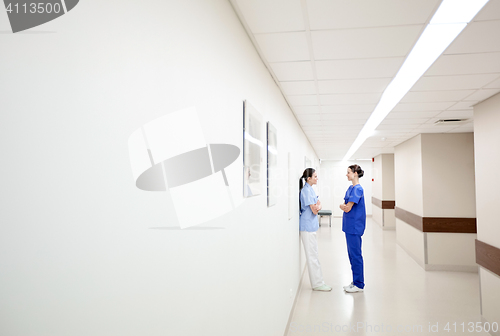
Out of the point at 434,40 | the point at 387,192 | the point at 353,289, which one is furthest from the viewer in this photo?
the point at 387,192

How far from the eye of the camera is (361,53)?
2582 mm

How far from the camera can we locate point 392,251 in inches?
317

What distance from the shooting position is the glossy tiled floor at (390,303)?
151 inches

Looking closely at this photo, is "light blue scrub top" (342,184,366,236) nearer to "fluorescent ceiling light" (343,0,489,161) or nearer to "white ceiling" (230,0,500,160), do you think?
"white ceiling" (230,0,500,160)

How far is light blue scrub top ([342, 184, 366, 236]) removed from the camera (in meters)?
5.15

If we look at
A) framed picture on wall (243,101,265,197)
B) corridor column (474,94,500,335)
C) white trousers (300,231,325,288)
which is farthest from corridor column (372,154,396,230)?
framed picture on wall (243,101,265,197)

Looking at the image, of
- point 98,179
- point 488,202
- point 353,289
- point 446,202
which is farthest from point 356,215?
point 98,179

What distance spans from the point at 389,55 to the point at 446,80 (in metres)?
1.04

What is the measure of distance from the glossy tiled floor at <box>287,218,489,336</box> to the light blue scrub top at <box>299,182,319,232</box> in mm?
1055

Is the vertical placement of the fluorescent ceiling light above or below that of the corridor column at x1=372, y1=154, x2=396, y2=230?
above

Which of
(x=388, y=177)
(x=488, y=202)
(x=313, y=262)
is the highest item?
(x=388, y=177)

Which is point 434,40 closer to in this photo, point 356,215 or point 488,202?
point 488,202

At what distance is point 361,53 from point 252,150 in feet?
4.08

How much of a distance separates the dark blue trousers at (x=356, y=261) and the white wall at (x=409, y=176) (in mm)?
2379
